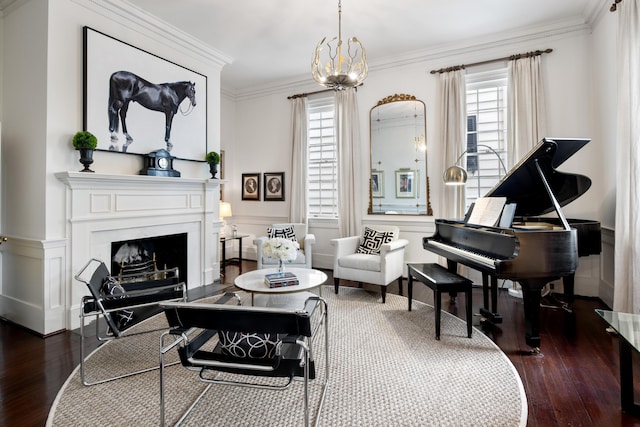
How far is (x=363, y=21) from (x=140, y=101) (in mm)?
3013

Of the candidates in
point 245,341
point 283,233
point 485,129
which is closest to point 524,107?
point 485,129

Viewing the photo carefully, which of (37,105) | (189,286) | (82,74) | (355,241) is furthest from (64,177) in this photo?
(355,241)

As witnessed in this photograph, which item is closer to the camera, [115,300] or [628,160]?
[115,300]

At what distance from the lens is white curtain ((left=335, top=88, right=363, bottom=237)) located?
562cm

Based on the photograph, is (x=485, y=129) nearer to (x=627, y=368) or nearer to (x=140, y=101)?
(x=627, y=368)

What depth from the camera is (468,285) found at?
304cm

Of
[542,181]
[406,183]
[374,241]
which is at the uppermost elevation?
[406,183]

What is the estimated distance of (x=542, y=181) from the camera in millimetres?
2977

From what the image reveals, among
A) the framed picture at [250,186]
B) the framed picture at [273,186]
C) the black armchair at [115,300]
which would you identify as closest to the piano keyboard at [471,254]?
the black armchair at [115,300]

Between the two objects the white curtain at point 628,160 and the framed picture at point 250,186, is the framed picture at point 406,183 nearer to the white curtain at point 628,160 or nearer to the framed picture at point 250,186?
the white curtain at point 628,160

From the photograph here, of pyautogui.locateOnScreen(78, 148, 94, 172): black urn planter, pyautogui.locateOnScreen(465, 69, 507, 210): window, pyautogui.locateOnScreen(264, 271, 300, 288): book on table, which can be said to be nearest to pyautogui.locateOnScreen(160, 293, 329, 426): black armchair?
pyautogui.locateOnScreen(264, 271, 300, 288): book on table

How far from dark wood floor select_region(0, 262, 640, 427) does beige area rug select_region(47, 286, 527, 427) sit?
0.12m

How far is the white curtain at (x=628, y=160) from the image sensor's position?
2.94 m

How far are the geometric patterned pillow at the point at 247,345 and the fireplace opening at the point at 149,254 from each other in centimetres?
240
